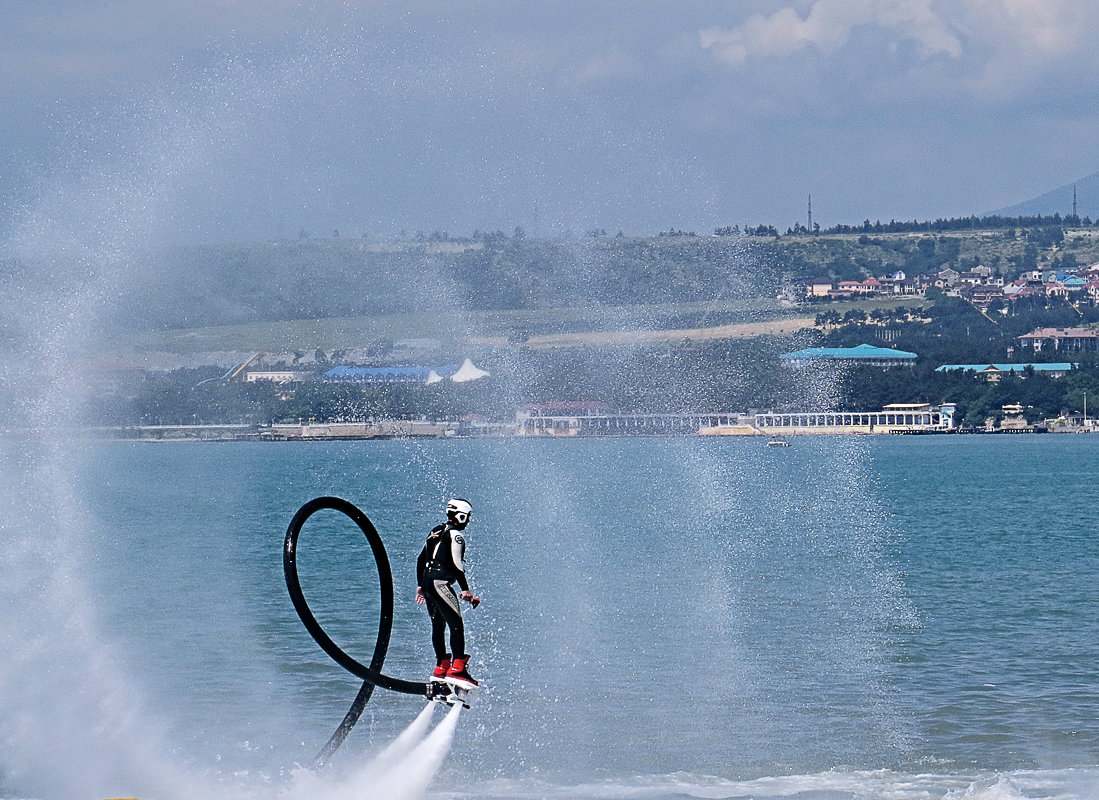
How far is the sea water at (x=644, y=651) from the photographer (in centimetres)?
1811

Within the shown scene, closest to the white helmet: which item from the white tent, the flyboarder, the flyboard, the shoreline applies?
the flyboarder

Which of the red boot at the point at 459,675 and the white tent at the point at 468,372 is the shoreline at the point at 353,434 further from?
the red boot at the point at 459,675

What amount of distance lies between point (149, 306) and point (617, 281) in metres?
16.1

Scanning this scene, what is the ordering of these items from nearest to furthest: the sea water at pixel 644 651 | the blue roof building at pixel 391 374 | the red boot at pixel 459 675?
1. the red boot at pixel 459 675
2. the sea water at pixel 644 651
3. the blue roof building at pixel 391 374

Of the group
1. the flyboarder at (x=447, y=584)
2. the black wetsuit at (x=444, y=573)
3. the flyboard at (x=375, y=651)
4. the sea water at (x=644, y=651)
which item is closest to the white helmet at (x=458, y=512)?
the flyboarder at (x=447, y=584)

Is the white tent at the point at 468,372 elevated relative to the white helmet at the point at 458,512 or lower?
lower

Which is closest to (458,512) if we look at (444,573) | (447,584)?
(444,573)

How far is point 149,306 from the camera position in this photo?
52.2 metres

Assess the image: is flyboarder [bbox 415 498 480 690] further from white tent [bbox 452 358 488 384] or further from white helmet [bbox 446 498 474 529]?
white tent [bbox 452 358 488 384]

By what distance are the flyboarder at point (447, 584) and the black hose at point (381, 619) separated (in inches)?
11.4

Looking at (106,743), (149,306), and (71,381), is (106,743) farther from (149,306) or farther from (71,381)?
(149,306)

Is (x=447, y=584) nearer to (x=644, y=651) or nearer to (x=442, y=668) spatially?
(x=442, y=668)

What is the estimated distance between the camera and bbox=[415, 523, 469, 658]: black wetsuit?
13.9m

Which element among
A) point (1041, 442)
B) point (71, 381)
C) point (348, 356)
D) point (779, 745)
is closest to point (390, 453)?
point (1041, 442)
